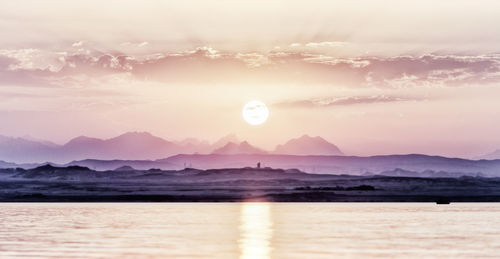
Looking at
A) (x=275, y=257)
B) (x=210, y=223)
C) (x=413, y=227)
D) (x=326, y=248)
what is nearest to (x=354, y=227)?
(x=413, y=227)

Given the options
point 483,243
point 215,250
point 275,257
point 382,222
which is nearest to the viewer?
point 275,257

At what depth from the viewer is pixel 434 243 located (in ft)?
211

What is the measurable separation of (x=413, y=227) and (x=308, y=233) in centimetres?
1357

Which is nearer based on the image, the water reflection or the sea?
the sea

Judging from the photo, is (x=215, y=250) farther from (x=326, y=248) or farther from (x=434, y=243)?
(x=434, y=243)

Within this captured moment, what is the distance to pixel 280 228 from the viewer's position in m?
83.4

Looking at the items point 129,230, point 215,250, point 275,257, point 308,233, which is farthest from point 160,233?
point 275,257

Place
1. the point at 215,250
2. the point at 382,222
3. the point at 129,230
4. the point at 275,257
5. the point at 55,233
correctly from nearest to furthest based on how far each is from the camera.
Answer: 1. the point at 275,257
2. the point at 215,250
3. the point at 55,233
4. the point at 129,230
5. the point at 382,222

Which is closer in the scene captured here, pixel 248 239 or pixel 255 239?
pixel 255 239

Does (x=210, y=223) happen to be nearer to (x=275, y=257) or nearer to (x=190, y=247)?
(x=190, y=247)

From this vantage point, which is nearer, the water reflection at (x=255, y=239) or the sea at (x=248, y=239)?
the sea at (x=248, y=239)

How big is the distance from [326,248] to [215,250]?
282 inches

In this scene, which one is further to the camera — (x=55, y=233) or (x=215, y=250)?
(x=55, y=233)

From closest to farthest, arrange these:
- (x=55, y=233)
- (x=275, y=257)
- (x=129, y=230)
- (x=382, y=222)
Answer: (x=275, y=257), (x=55, y=233), (x=129, y=230), (x=382, y=222)
